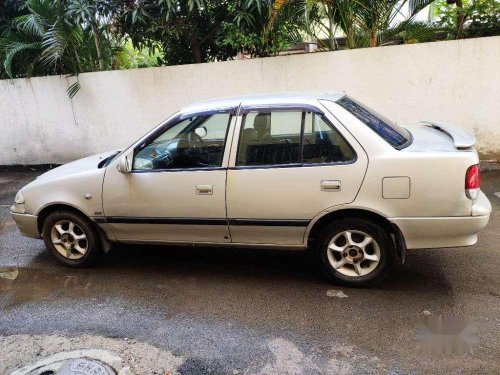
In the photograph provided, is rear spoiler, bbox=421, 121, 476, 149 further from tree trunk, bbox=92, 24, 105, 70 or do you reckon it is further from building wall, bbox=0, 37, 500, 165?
tree trunk, bbox=92, 24, 105, 70

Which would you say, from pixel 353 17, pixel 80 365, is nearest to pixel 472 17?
pixel 353 17

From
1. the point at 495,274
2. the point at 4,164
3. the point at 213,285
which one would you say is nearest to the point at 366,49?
the point at 495,274

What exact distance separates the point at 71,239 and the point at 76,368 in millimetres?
1677

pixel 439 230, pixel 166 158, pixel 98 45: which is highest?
pixel 98 45

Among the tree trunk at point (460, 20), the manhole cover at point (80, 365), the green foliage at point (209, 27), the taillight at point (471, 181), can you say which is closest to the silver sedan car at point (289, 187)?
the taillight at point (471, 181)

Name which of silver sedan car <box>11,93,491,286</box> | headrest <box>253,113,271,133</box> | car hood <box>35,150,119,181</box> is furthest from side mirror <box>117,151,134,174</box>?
headrest <box>253,113,271,133</box>

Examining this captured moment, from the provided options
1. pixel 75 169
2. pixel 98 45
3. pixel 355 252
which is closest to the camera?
pixel 355 252

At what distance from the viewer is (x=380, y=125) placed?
140 inches

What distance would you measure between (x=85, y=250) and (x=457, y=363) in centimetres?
328

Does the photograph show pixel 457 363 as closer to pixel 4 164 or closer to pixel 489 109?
pixel 489 109

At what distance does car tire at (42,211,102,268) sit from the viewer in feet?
13.3

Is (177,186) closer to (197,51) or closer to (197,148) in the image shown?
(197,148)

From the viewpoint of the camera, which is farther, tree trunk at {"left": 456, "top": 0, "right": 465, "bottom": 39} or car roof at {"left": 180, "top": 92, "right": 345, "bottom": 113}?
tree trunk at {"left": 456, "top": 0, "right": 465, "bottom": 39}

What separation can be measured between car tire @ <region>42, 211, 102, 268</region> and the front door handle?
1214 mm
